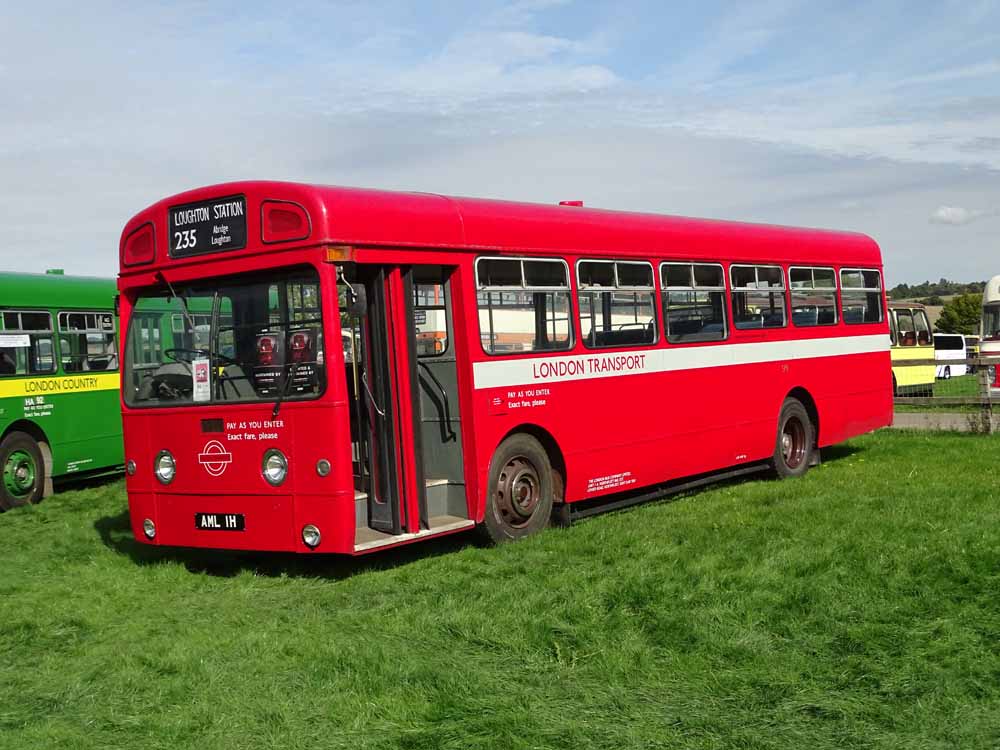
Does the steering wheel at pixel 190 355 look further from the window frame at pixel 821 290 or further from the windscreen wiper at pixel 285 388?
the window frame at pixel 821 290

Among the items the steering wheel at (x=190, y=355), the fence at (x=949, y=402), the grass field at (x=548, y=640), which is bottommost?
the grass field at (x=548, y=640)

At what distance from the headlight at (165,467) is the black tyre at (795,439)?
299 inches

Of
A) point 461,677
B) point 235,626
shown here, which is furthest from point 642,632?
point 235,626

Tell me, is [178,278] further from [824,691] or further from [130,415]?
[824,691]

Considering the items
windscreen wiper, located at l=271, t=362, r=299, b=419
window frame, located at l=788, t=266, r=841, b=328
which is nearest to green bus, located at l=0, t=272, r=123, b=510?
windscreen wiper, located at l=271, t=362, r=299, b=419

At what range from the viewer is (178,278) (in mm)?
10117

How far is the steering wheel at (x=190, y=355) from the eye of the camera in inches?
386

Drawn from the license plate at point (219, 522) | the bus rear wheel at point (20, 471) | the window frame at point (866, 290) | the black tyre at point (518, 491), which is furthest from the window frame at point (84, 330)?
the window frame at point (866, 290)

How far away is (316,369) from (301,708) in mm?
3606

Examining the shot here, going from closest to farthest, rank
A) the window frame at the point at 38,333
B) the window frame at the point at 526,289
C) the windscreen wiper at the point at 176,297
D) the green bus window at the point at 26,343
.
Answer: the windscreen wiper at the point at 176,297
the window frame at the point at 526,289
the green bus window at the point at 26,343
the window frame at the point at 38,333

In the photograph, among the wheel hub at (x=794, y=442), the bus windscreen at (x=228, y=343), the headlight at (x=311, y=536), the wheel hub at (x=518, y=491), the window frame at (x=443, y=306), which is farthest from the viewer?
the wheel hub at (x=794, y=442)

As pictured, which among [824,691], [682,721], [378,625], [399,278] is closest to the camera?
[682,721]

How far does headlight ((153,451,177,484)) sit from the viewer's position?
398 inches

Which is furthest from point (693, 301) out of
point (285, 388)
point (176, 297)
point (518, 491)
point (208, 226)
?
point (176, 297)
